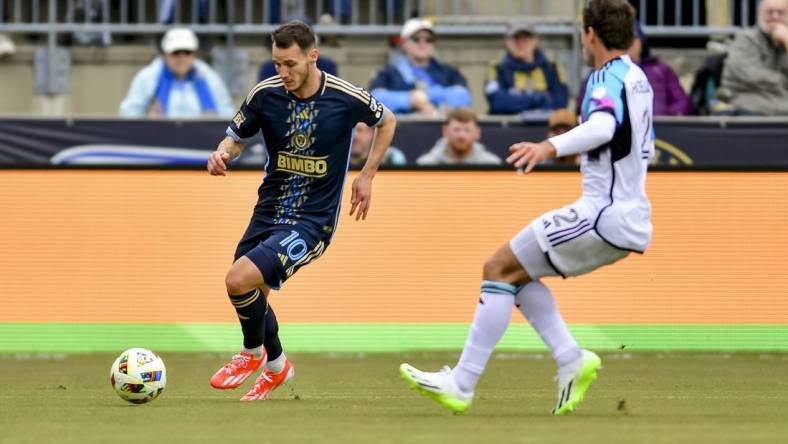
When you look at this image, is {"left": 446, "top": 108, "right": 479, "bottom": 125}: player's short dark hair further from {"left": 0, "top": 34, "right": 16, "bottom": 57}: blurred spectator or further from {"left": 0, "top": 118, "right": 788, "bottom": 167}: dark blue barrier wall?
{"left": 0, "top": 34, "right": 16, "bottom": 57}: blurred spectator

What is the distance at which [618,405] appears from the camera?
324 inches

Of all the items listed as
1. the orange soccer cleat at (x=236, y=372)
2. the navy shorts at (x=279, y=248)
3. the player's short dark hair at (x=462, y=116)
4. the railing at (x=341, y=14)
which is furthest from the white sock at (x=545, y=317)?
the railing at (x=341, y=14)

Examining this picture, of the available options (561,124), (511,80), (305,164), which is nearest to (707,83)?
(511,80)

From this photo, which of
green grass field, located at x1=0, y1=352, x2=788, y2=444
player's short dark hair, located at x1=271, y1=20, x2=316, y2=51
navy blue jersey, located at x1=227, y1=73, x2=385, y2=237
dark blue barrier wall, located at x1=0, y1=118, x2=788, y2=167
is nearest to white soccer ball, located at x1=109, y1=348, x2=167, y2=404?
green grass field, located at x1=0, y1=352, x2=788, y2=444

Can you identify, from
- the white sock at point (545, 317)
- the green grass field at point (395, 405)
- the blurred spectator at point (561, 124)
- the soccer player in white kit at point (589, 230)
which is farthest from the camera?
the blurred spectator at point (561, 124)

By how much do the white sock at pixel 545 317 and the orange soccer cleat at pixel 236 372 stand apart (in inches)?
82.1

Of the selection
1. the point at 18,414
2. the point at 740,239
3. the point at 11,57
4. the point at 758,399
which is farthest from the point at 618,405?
the point at 11,57

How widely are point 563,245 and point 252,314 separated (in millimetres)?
2266

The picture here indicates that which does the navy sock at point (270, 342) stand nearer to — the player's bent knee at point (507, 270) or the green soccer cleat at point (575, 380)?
the player's bent knee at point (507, 270)

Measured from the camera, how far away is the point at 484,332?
24.8ft

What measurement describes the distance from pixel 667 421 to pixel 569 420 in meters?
0.47

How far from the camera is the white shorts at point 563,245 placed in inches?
295

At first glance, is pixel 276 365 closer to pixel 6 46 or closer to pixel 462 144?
pixel 462 144

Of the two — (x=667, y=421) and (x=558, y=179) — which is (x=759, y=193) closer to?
(x=558, y=179)
